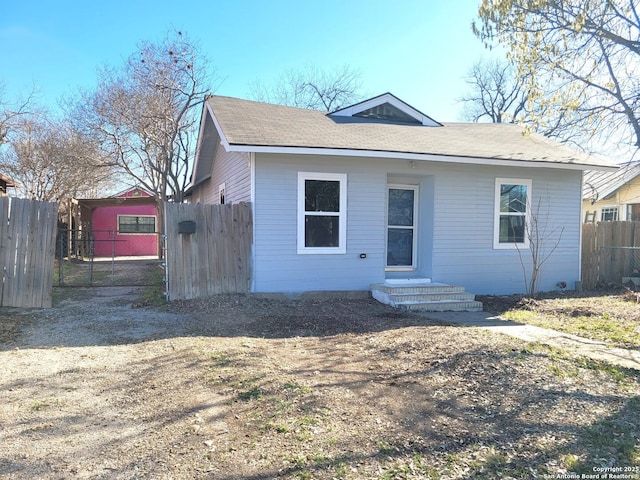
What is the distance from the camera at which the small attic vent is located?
37.5 ft

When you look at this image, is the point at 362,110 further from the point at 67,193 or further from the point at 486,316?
the point at 67,193

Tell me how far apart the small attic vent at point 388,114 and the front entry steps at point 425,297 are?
4.95m

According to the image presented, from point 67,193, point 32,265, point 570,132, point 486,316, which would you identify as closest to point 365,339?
point 486,316

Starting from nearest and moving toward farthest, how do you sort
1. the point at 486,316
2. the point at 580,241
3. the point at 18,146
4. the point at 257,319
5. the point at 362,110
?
the point at 257,319 → the point at 486,316 → the point at 580,241 → the point at 362,110 → the point at 18,146

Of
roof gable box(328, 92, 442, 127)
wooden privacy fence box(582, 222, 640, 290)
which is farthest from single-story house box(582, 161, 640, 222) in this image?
roof gable box(328, 92, 442, 127)

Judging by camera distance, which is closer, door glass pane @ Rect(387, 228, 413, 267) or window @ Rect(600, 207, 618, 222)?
door glass pane @ Rect(387, 228, 413, 267)

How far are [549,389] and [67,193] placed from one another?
22759 mm

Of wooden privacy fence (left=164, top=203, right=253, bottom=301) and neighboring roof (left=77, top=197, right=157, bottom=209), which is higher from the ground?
neighboring roof (left=77, top=197, right=157, bottom=209)

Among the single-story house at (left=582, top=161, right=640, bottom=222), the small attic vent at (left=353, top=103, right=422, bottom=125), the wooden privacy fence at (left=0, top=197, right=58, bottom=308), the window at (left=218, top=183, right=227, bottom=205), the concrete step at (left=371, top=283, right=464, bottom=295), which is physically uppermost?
the small attic vent at (left=353, top=103, right=422, bottom=125)

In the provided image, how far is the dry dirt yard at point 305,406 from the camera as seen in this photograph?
2611mm

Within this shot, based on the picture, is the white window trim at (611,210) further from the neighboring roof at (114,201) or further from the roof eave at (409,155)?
the neighboring roof at (114,201)

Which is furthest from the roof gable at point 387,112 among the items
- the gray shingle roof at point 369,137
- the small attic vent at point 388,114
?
the gray shingle roof at point 369,137

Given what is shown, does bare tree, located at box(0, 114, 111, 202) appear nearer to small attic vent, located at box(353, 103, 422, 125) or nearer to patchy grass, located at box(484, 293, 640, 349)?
small attic vent, located at box(353, 103, 422, 125)

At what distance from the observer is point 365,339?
5691 millimetres
